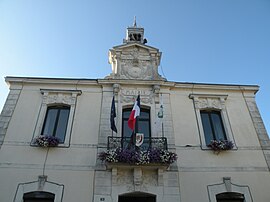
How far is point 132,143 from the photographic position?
9055 mm

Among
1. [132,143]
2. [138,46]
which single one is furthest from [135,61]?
[132,143]

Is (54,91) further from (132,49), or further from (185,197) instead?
(185,197)

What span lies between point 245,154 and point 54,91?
350 inches

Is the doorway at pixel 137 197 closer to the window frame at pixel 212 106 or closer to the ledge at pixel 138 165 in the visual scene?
the ledge at pixel 138 165

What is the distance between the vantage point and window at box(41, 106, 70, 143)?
32.5 ft

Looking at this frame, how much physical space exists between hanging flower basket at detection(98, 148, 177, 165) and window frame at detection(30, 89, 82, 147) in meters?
2.25

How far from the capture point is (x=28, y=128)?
31.9 ft

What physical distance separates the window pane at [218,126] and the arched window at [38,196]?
7218 mm

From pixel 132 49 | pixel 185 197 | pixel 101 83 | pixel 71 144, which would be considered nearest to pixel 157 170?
pixel 185 197

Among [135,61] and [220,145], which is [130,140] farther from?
[135,61]

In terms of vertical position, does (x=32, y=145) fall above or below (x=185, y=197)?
above

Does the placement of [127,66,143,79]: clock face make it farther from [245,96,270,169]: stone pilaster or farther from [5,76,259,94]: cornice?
[245,96,270,169]: stone pilaster

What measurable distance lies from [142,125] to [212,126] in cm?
323

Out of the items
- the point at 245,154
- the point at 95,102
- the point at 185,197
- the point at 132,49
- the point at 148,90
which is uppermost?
the point at 132,49
